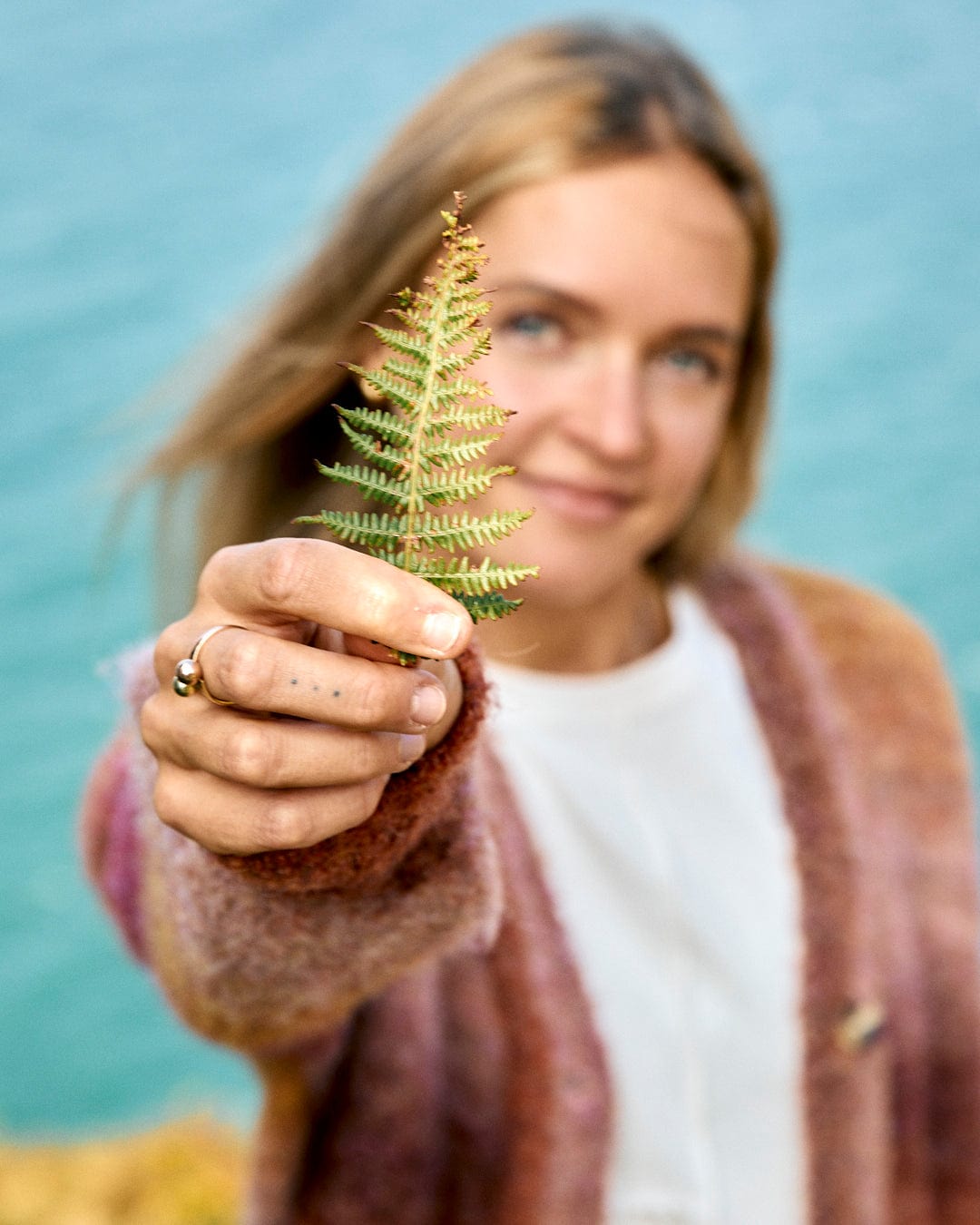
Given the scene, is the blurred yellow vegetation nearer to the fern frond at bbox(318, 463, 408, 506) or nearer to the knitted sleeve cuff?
the knitted sleeve cuff

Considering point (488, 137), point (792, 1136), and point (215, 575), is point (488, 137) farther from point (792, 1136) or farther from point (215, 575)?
point (792, 1136)

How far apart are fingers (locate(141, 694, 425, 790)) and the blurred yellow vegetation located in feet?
4.86

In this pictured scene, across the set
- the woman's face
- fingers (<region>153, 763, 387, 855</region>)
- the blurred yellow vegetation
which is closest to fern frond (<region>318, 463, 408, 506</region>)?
fingers (<region>153, 763, 387, 855</region>)

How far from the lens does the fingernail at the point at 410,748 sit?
0.37 meters

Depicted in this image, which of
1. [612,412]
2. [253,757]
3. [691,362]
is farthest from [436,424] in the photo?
[691,362]

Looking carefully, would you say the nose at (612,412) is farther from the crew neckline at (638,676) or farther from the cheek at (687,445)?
the crew neckline at (638,676)

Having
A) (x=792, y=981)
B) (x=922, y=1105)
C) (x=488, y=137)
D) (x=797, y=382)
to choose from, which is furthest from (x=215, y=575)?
(x=797, y=382)

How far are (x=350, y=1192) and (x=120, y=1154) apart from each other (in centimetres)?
115

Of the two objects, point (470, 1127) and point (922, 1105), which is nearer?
point (470, 1127)

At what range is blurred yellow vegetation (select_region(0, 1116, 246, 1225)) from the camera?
5.60 ft

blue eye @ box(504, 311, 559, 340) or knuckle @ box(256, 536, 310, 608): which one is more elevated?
blue eye @ box(504, 311, 559, 340)

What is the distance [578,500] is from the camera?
81cm

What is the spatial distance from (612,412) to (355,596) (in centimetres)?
45

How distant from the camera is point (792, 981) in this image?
1037 mm
